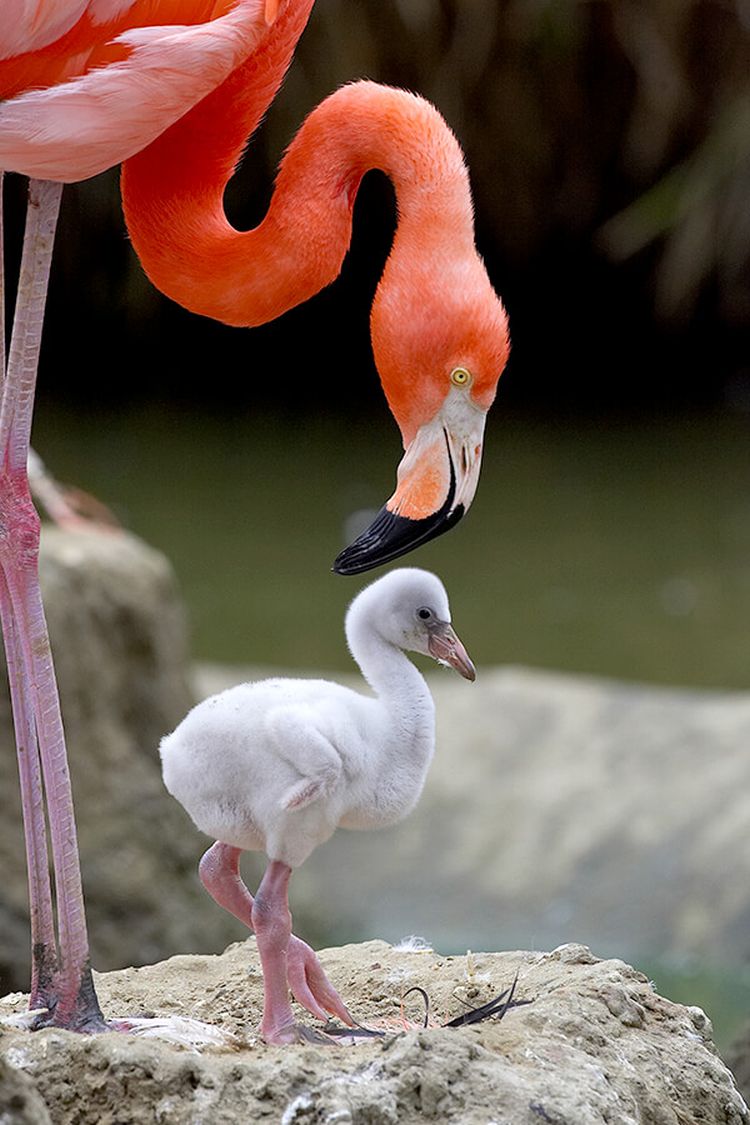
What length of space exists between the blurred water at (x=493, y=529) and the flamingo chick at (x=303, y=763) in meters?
4.79

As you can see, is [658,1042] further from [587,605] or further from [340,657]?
[587,605]

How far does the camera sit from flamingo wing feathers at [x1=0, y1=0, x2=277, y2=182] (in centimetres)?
284

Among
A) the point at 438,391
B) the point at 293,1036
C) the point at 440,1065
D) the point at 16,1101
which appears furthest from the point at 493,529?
the point at 16,1101

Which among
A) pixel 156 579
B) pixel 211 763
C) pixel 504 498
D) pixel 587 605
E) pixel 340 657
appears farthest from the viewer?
pixel 504 498

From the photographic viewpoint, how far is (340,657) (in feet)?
26.2

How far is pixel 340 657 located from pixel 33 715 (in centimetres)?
508

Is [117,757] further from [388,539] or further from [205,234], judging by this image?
[388,539]

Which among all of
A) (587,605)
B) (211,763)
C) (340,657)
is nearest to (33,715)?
(211,763)

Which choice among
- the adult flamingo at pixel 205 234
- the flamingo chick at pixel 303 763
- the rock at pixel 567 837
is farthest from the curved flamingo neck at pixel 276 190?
the rock at pixel 567 837

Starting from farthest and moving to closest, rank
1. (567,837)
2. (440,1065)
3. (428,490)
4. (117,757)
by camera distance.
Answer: (567,837) → (117,757) → (428,490) → (440,1065)

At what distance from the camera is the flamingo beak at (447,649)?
10.1 feet

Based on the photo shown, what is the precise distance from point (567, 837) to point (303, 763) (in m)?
3.25

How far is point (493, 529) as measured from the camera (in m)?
9.68

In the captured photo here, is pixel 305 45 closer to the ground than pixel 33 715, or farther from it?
farther from it
